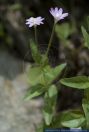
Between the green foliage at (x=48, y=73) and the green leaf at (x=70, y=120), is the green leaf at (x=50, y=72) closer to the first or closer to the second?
the green foliage at (x=48, y=73)

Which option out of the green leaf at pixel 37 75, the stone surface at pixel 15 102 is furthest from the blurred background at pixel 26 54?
the green leaf at pixel 37 75

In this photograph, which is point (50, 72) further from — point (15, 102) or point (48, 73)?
point (15, 102)

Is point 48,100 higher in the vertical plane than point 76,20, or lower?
lower

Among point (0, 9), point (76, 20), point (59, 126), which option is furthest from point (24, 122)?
point (76, 20)

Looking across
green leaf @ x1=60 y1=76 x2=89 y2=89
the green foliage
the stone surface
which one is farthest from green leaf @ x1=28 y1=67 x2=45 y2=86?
the stone surface

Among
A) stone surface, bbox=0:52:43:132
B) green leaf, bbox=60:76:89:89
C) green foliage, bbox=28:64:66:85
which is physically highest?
green foliage, bbox=28:64:66:85

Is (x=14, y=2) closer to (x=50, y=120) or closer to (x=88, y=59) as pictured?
(x=88, y=59)

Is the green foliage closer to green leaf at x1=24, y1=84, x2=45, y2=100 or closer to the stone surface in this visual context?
green leaf at x1=24, y1=84, x2=45, y2=100
